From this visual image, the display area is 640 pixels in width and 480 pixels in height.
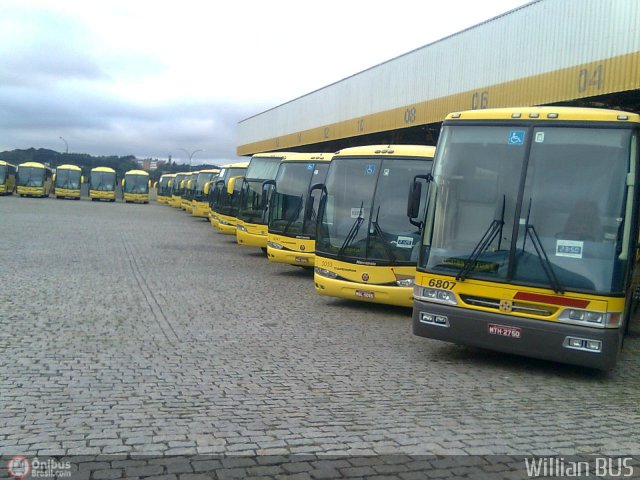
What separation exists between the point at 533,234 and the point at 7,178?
6387 cm

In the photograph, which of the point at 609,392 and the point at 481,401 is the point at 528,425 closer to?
the point at 481,401

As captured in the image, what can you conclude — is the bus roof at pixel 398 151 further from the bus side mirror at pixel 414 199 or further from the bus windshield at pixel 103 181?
the bus windshield at pixel 103 181

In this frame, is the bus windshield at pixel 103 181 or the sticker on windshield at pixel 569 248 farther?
the bus windshield at pixel 103 181

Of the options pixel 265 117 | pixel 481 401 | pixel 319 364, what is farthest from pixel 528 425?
pixel 265 117

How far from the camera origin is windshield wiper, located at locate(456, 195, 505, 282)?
827 cm

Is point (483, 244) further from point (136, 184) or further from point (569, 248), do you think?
point (136, 184)

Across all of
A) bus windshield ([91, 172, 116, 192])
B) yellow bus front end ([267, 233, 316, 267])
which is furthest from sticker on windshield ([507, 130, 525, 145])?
bus windshield ([91, 172, 116, 192])

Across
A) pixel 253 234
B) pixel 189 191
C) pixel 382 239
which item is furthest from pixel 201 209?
pixel 382 239

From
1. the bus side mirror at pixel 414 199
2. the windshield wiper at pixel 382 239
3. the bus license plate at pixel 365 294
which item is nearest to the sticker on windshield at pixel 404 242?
the windshield wiper at pixel 382 239

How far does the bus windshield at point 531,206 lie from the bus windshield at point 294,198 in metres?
7.83

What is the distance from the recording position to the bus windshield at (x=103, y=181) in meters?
66.0

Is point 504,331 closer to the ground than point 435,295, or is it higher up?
closer to the ground

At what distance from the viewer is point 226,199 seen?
2762 centimetres

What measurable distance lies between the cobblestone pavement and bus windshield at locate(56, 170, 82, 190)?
54789 millimetres
